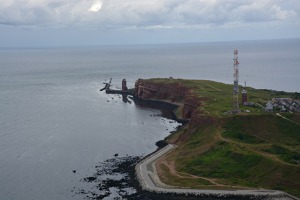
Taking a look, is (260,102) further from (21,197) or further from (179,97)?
Answer: (21,197)

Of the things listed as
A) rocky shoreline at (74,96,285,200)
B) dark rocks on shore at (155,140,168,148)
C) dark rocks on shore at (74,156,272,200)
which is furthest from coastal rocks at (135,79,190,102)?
dark rocks on shore at (74,156,272,200)

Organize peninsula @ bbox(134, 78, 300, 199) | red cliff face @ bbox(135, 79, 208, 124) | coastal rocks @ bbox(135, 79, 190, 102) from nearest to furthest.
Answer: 1. peninsula @ bbox(134, 78, 300, 199)
2. red cliff face @ bbox(135, 79, 208, 124)
3. coastal rocks @ bbox(135, 79, 190, 102)

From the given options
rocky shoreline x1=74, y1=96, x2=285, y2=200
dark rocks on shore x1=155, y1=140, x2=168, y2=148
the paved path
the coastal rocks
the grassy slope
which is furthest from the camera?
the coastal rocks

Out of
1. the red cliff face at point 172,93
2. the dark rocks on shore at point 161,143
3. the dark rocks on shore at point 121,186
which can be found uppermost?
the red cliff face at point 172,93

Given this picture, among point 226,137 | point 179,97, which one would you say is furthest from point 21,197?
point 179,97

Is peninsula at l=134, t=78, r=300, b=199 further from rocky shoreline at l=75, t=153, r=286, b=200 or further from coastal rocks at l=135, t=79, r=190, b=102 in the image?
coastal rocks at l=135, t=79, r=190, b=102

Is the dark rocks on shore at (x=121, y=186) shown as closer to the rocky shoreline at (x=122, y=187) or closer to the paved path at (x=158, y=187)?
the rocky shoreline at (x=122, y=187)

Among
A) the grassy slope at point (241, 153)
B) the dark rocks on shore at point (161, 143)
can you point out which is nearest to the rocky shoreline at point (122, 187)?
the grassy slope at point (241, 153)

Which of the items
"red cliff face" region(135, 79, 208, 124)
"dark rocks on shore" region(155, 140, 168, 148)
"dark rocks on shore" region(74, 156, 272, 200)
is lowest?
"dark rocks on shore" region(74, 156, 272, 200)
